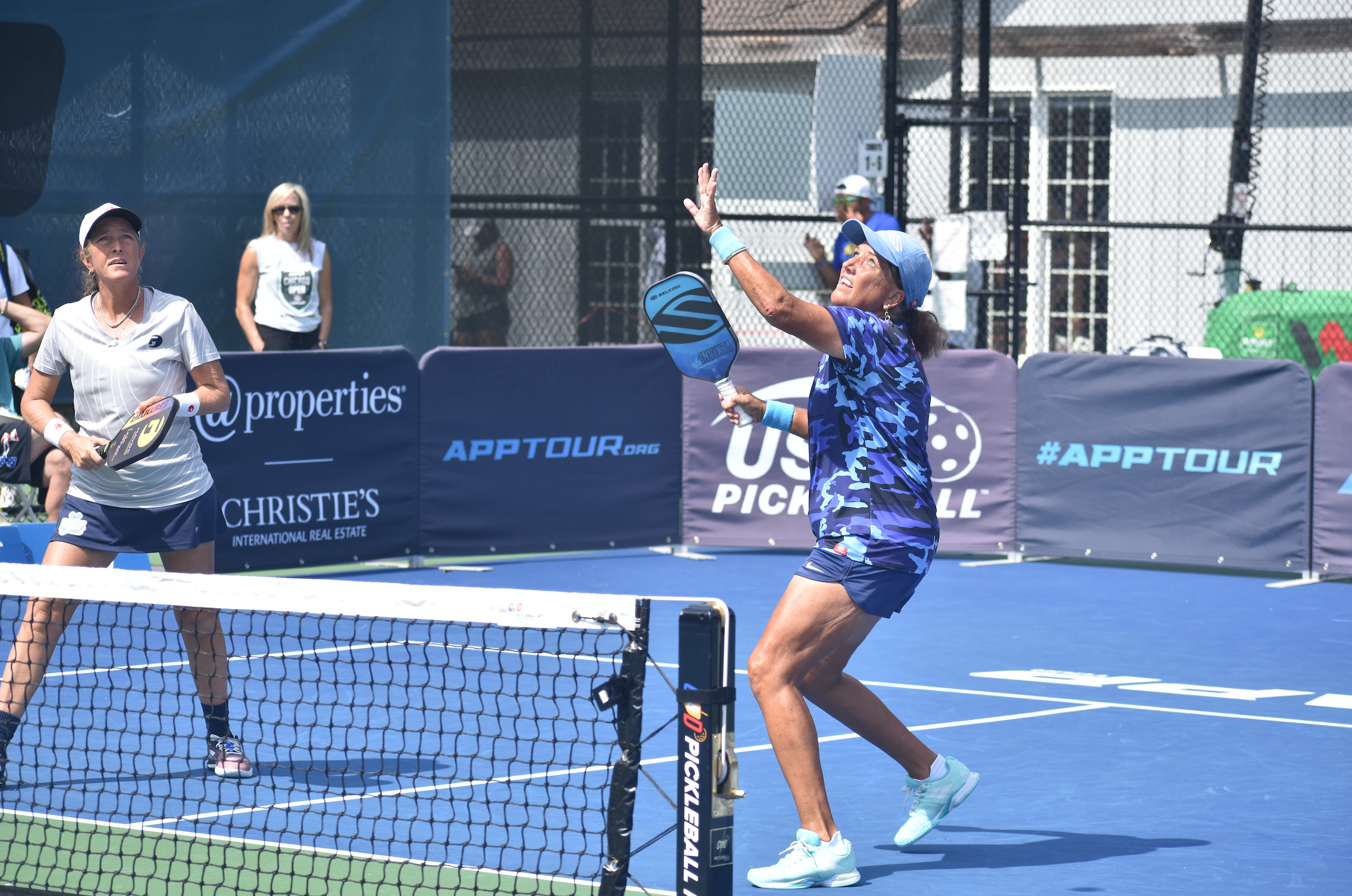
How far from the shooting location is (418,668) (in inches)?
322

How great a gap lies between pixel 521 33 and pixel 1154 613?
6.89 metres

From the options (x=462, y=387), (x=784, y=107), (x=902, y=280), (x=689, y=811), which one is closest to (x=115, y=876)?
(x=689, y=811)

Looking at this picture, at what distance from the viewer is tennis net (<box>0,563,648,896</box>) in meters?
4.61

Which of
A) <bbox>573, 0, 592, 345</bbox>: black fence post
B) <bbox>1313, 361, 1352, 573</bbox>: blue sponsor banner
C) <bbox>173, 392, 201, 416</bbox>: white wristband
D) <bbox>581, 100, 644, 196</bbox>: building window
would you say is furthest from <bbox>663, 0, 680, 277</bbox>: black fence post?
<bbox>173, 392, 201, 416</bbox>: white wristband

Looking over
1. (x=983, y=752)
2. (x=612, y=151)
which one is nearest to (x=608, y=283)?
(x=612, y=151)

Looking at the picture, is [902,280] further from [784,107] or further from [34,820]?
[784,107]

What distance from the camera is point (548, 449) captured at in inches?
481

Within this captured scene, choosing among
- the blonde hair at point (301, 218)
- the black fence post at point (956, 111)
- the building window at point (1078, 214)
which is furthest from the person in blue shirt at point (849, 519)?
the building window at point (1078, 214)

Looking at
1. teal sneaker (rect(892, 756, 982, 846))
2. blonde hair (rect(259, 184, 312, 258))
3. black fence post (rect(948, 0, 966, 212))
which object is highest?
black fence post (rect(948, 0, 966, 212))

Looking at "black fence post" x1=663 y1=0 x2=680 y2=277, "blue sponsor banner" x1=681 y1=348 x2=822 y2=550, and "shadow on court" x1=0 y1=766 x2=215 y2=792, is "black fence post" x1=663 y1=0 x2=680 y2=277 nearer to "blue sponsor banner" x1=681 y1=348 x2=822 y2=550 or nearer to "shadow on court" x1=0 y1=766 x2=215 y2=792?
"blue sponsor banner" x1=681 y1=348 x2=822 y2=550

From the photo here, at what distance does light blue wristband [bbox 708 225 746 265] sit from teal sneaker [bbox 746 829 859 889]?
65.6 inches

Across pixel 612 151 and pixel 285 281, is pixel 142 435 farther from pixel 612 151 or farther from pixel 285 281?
pixel 612 151

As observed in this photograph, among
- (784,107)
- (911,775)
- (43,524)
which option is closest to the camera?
(911,775)

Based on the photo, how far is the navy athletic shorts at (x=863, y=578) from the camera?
520 cm
